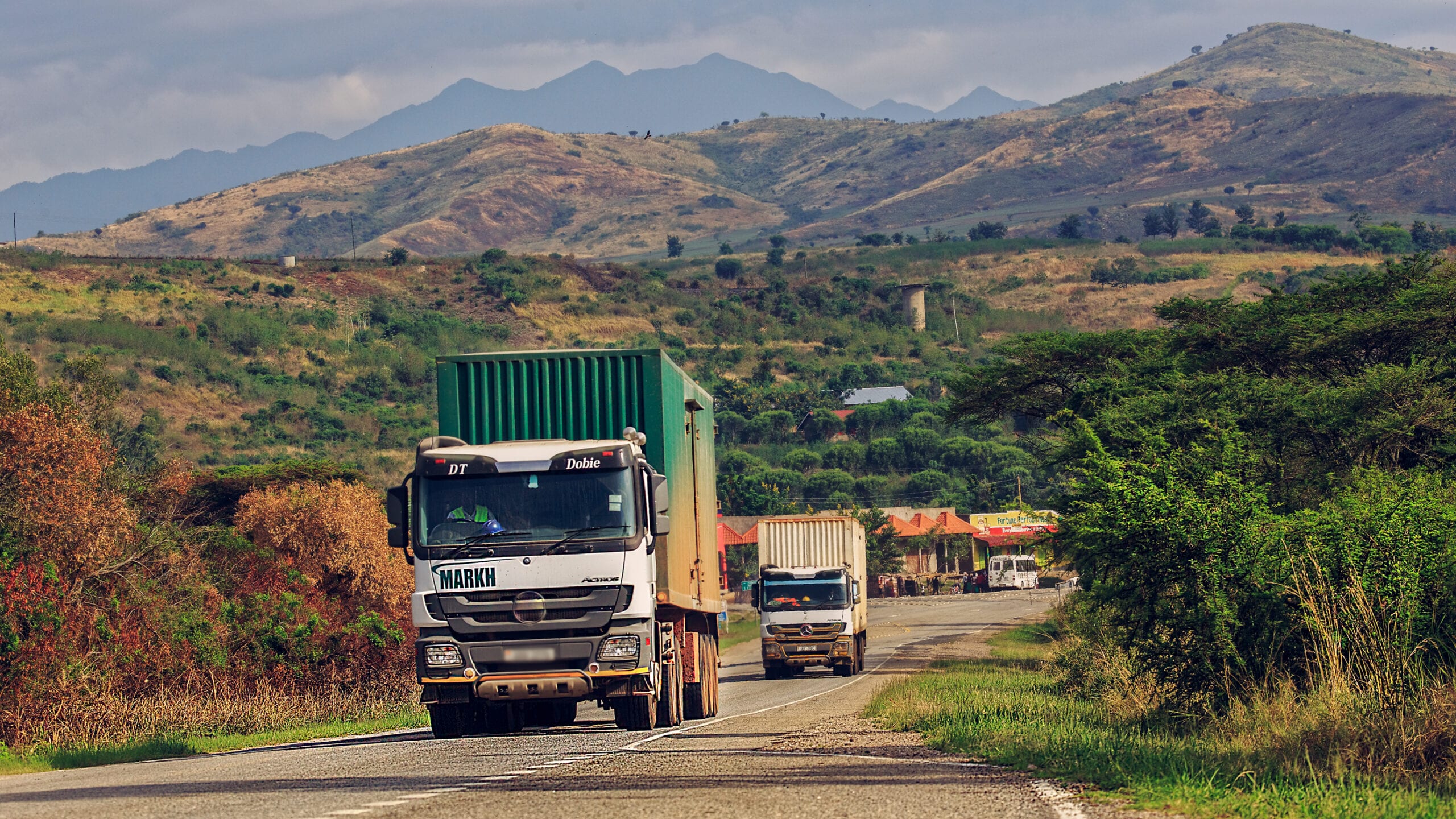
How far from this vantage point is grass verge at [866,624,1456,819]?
31.6 ft

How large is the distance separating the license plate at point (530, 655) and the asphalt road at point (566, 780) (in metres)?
1.00

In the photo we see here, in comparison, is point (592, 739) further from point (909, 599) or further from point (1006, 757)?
point (909, 599)

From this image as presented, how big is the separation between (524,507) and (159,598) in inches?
812

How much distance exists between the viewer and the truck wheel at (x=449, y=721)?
663 inches

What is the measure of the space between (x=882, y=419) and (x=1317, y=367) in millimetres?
115354

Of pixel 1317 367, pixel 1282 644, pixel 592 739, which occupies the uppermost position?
pixel 1317 367

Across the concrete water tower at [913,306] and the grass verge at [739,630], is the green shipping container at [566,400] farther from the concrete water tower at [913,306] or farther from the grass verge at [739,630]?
the concrete water tower at [913,306]

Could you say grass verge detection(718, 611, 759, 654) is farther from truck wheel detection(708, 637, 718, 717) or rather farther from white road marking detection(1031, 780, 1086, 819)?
white road marking detection(1031, 780, 1086, 819)

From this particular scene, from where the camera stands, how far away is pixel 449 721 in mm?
17047

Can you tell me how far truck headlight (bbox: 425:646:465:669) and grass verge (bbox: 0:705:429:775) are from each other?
17.8 ft

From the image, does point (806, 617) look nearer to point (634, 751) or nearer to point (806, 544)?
point (806, 544)

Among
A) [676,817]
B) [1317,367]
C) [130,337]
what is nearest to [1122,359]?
[1317,367]

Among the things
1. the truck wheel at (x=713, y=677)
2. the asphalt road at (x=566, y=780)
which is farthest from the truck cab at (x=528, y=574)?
the truck wheel at (x=713, y=677)

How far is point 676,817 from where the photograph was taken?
9.86 metres
